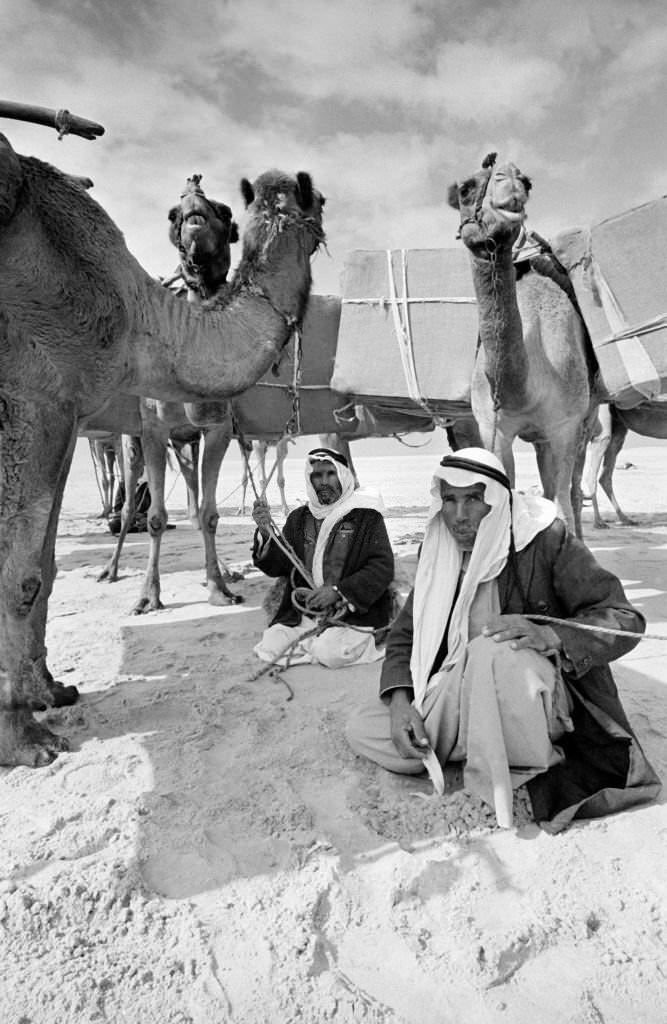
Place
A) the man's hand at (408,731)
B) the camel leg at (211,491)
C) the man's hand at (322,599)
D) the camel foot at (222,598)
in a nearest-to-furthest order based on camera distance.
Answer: the man's hand at (408,731) < the man's hand at (322,599) < the camel foot at (222,598) < the camel leg at (211,491)

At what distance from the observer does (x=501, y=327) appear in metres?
A: 4.42

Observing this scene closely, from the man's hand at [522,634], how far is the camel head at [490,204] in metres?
2.54

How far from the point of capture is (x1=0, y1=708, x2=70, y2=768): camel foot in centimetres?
259

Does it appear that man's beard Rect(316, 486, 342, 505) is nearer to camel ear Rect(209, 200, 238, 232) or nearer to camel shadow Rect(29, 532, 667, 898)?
camel shadow Rect(29, 532, 667, 898)

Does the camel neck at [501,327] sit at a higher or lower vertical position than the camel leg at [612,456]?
higher

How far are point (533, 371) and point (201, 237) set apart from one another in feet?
8.28

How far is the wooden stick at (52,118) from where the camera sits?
276cm

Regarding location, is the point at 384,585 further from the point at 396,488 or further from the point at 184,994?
the point at 396,488

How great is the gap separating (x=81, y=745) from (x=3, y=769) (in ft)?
1.05

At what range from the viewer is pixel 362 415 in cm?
693

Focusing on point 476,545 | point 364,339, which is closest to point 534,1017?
point 476,545

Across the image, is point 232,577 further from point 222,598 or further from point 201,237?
point 201,237

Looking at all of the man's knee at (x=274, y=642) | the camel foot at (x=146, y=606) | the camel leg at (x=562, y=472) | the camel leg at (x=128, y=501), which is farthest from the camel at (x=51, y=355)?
the camel leg at (x=128, y=501)

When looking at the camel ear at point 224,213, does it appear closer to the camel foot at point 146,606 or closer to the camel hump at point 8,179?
the camel hump at point 8,179
